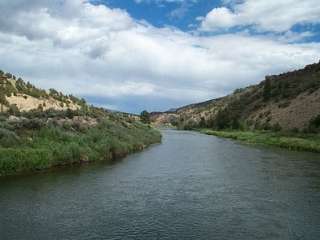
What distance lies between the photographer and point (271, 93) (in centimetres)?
9544

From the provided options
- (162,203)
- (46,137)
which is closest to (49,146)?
(46,137)

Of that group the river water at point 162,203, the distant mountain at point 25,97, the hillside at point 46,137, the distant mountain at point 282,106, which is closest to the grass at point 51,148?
the hillside at point 46,137

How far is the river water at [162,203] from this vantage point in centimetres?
1627

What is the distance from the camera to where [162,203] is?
808 inches

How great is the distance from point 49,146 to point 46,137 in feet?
7.22

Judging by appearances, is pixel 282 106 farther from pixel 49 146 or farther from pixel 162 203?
pixel 162 203

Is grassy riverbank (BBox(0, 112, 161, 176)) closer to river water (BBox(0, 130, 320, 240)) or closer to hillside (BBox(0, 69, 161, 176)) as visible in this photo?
hillside (BBox(0, 69, 161, 176))

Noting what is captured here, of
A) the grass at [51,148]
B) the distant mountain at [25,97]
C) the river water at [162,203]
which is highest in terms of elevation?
the distant mountain at [25,97]

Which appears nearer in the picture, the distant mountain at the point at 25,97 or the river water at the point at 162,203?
the river water at the point at 162,203

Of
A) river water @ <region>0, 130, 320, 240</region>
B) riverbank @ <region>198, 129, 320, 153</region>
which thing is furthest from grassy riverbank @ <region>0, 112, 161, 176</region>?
riverbank @ <region>198, 129, 320, 153</region>

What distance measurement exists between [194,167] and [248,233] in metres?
17.1

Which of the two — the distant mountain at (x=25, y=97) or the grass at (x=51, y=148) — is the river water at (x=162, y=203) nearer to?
the grass at (x=51, y=148)

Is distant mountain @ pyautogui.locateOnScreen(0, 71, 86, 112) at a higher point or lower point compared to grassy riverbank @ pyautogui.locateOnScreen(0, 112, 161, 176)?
higher

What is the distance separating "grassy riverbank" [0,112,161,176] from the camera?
2770 cm
